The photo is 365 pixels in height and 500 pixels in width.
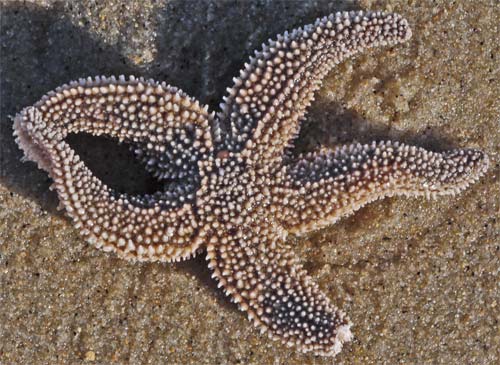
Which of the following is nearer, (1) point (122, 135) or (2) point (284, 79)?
(2) point (284, 79)

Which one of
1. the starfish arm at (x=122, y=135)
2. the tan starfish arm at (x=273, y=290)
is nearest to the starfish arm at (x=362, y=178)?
the tan starfish arm at (x=273, y=290)

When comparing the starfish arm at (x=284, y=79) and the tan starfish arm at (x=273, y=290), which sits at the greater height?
the starfish arm at (x=284, y=79)

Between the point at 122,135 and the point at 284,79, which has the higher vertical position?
the point at 284,79

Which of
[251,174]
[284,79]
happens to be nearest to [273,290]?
[251,174]

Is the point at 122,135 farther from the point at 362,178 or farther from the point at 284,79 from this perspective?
the point at 362,178

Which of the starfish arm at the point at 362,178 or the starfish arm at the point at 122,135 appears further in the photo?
the starfish arm at the point at 362,178

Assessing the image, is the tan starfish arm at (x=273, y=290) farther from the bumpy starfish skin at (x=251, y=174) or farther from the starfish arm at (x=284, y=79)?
the starfish arm at (x=284, y=79)

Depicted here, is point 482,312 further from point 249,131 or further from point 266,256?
point 249,131

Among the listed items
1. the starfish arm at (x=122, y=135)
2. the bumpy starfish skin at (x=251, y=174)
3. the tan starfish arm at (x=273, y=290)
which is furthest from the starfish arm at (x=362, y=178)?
the starfish arm at (x=122, y=135)

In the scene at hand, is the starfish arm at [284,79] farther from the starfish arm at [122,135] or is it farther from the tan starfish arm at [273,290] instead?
the tan starfish arm at [273,290]
